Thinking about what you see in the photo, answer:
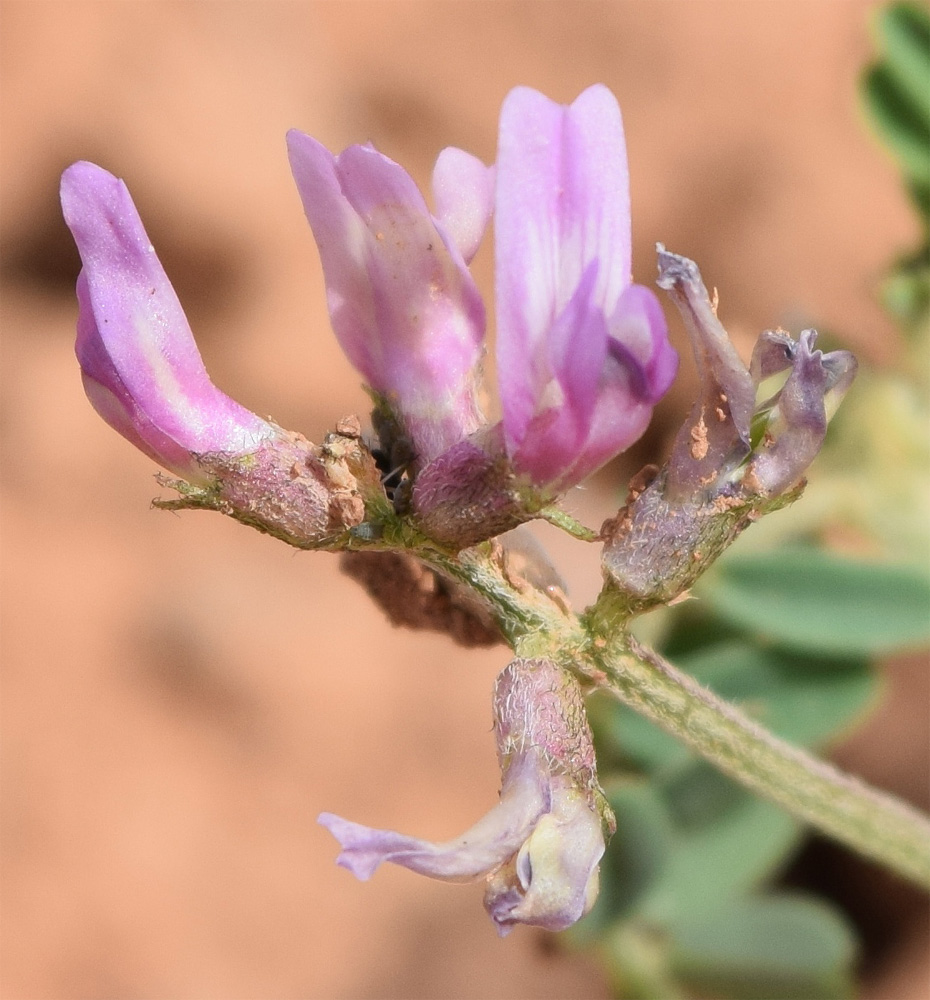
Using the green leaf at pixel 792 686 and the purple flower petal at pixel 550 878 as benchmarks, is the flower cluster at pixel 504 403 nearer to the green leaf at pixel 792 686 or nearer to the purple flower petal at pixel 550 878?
the purple flower petal at pixel 550 878

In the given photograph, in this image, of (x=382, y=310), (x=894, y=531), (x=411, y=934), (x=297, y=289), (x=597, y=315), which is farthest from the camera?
(x=297, y=289)

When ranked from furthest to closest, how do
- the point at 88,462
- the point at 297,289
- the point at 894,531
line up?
A: the point at 297,289 → the point at 88,462 → the point at 894,531

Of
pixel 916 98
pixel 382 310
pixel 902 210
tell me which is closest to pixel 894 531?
pixel 916 98

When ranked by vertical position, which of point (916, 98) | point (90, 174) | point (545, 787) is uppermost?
point (916, 98)

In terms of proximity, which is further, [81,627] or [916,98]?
[81,627]

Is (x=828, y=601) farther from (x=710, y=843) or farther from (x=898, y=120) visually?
(x=898, y=120)

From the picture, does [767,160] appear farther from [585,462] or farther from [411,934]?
[585,462]
